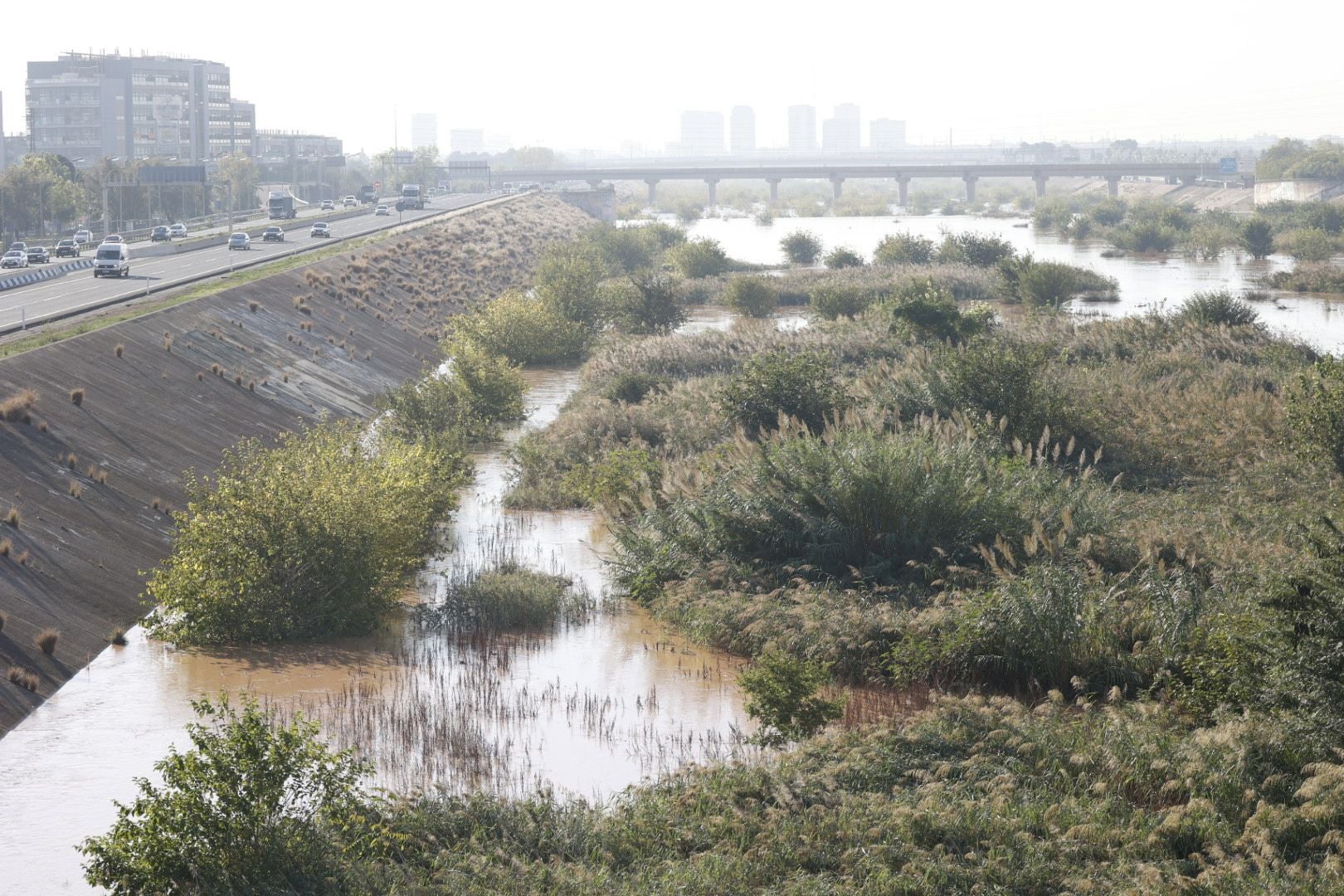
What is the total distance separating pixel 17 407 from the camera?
89.6 ft

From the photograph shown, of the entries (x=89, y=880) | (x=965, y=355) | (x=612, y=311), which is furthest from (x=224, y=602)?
(x=612, y=311)

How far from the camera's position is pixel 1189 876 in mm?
11250

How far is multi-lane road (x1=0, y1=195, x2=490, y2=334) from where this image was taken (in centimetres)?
4397

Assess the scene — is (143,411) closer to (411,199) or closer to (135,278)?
(135,278)

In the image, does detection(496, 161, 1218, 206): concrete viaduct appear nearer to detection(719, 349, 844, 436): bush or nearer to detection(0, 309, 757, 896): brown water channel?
detection(719, 349, 844, 436): bush

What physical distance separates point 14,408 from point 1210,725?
22039 mm

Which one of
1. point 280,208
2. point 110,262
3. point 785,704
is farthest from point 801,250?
point 785,704

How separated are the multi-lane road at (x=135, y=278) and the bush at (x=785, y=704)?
92.7ft

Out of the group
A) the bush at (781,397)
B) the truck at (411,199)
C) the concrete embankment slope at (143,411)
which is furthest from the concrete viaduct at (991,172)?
the bush at (781,397)

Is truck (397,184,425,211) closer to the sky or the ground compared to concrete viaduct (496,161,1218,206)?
closer to the ground

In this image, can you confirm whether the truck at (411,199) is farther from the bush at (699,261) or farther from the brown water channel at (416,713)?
the brown water channel at (416,713)

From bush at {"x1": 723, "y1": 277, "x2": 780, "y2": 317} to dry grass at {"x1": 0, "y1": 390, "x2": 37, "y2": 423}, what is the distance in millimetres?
44026

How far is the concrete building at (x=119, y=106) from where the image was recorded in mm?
175875

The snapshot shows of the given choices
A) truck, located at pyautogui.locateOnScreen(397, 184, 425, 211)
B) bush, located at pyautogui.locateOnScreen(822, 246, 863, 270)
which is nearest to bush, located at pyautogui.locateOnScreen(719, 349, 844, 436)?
bush, located at pyautogui.locateOnScreen(822, 246, 863, 270)
